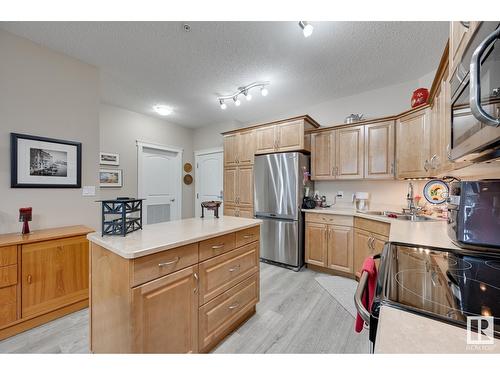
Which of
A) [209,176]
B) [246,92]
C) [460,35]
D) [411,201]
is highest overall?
[246,92]

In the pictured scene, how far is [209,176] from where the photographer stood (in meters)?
4.59

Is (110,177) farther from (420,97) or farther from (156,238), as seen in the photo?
(420,97)

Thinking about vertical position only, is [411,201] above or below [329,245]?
above

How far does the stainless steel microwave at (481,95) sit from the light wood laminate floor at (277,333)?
1561 millimetres

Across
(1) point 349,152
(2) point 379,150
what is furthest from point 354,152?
(2) point 379,150

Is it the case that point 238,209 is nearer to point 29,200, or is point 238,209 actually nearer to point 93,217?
point 93,217

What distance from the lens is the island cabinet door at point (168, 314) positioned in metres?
1.04

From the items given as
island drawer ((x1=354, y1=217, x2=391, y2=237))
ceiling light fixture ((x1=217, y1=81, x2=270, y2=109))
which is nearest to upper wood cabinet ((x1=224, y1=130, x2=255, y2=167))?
ceiling light fixture ((x1=217, y1=81, x2=270, y2=109))

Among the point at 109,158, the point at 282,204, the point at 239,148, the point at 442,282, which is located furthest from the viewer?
the point at 239,148

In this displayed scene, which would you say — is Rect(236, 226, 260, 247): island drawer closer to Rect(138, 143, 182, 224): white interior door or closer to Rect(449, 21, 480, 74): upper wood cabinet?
Rect(449, 21, 480, 74): upper wood cabinet

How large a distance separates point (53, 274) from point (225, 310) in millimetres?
1608

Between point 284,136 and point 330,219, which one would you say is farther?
point 284,136

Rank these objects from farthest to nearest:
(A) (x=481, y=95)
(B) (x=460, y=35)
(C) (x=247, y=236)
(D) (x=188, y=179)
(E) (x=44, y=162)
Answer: (D) (x=188, y=179) → (E) (x=44, y=162) → (C) (x=247, y=236) → (B) (x=460, y=35) → (A) (x=481, y=95)

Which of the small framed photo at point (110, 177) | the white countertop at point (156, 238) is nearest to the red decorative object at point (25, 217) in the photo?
the white countertop at point (156, 238)
